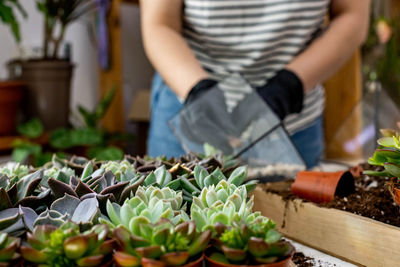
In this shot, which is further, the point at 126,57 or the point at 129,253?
the point at 126,57

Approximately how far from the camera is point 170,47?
111 centimetres

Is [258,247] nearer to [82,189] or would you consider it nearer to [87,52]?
[82,189]

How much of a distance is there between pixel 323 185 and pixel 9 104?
2.00m

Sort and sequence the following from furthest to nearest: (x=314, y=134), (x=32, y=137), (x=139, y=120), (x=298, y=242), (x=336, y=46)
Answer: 1. (x=139, y=120)
2. (x=32, y=137)
3. (x=314, y=134)
4. (x=336, y=46)
5. (x=298, y=242)

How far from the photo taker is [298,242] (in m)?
0.66

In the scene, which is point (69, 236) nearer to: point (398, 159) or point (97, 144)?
point (398, 159)

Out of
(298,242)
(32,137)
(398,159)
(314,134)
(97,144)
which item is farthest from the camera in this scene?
(97,144)

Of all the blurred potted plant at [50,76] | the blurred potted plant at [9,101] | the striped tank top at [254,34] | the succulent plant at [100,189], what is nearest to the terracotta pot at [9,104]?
the blurred potted plant at [9,101]

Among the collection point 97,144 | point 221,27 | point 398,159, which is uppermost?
point 221,27

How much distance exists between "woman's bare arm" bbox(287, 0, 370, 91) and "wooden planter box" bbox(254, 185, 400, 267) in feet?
1.57

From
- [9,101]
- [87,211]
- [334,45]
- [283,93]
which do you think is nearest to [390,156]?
[87,211]

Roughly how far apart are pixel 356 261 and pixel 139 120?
2.25 m

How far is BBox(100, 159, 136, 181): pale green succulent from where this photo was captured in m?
0.51

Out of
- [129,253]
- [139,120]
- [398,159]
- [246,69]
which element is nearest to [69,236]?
[129,253]
